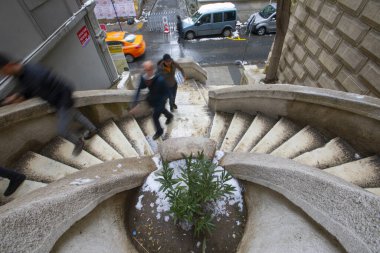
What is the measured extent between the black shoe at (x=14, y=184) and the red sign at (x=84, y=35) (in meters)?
4.11

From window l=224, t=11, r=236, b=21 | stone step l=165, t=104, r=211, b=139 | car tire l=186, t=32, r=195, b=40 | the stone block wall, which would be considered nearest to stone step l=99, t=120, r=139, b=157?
stone step l=165, t=104, r=211, b=139

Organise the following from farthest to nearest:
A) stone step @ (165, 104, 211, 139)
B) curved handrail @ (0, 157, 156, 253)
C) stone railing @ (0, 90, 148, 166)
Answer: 1. stone step @ (165, 104, 211, 139)
2. stone railing @ (0, 90, 148, 166)
3. curved handrail @ (0, 157, 156, 253)

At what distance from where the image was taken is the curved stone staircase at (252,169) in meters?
1.45

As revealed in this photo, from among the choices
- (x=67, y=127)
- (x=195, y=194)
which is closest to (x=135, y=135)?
(x=67, y=127)

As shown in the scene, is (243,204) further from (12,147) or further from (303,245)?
(12,147)

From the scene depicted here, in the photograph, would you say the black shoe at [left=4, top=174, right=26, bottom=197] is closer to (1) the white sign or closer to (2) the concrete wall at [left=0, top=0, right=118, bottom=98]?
(2) the concrete wall at [left=0, top=0, right=118, bottom=98]

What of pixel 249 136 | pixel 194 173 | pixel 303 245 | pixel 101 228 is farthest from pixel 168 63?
pixel 303 245

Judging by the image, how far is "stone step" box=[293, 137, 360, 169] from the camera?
288 centimetres

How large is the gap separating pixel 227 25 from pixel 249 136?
11.6 metres

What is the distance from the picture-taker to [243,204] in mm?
2271

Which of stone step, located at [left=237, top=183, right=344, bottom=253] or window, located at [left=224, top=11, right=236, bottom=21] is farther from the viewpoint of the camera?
window, located at [left=224, top=11, right=236, bottom=21]

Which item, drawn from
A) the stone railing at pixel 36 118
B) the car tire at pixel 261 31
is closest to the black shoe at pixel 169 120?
the stone railing at pixel 36 118

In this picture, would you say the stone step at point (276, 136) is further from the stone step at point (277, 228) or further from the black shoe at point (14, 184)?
the black shoe at point (14, 184)

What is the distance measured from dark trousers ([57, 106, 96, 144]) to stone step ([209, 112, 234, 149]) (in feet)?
7.52
